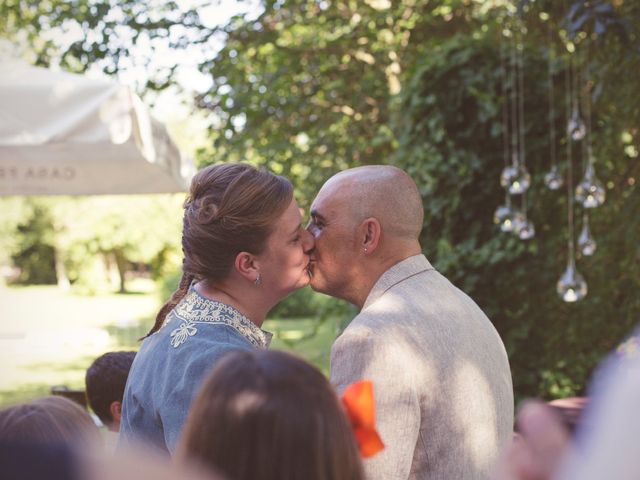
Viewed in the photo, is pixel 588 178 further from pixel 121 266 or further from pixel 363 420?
pixel 121 266

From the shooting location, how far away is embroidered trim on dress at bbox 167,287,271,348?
2162 millimetres

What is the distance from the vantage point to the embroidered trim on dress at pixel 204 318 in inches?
85.1

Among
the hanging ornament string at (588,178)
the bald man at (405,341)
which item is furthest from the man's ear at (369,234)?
the hanging ornament string at (588,178)

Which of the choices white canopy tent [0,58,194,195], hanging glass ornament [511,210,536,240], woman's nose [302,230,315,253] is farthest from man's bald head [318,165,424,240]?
hanging glass ornament [511,210,536,240]

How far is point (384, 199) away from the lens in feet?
8.34

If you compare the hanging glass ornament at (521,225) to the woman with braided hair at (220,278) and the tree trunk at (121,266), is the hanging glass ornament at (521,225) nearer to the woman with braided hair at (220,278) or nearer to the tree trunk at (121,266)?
the woman with braided hair at (220,278)

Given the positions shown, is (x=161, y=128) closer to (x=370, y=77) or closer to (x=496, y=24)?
(x=370, y=77)

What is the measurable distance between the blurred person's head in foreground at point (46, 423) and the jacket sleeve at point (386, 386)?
25.6 inches

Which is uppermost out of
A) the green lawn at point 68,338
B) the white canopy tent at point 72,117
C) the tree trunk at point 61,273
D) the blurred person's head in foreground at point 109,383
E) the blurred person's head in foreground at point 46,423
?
the white canopy tent at point 72,117

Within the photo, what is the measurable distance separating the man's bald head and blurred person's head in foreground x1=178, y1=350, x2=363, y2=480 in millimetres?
1269

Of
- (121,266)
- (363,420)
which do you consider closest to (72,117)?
(363,420)

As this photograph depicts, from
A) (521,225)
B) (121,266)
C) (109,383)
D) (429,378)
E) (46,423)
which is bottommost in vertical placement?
(121,266)

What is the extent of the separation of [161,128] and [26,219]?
47.7m

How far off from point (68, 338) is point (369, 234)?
21.0m
